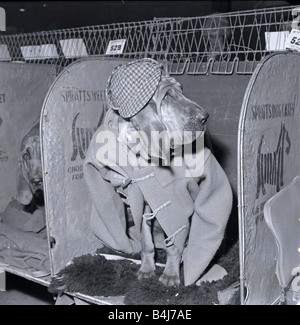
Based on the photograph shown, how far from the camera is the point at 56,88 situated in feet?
4.66

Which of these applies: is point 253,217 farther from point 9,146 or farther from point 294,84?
point 9,146

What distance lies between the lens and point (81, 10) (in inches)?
104

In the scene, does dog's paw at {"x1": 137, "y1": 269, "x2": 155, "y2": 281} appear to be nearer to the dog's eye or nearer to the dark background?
the dog's eye

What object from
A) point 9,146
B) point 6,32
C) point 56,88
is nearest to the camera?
point 56,88

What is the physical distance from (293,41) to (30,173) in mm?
1065

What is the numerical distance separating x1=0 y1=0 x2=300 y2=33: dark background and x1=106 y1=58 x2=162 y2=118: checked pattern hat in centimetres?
126

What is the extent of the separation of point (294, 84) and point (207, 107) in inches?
25.4

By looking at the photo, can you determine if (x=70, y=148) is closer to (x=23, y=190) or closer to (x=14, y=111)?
(x=23, y=190)

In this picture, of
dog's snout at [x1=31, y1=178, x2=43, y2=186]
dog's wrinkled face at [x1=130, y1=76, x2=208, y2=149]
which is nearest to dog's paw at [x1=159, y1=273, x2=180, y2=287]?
dog's wrinkled face at [x1=130, y1=76, x2=208, y2=149]

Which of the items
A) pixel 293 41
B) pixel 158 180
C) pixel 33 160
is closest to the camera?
pixel 158 180

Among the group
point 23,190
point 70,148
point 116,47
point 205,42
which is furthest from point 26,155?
point 205,42

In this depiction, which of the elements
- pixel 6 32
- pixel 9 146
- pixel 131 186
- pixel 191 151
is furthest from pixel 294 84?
pixel 6 32

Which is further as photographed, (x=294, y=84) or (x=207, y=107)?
(x=207, y=107)

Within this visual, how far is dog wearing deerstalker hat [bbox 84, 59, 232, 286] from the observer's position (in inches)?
46.3
